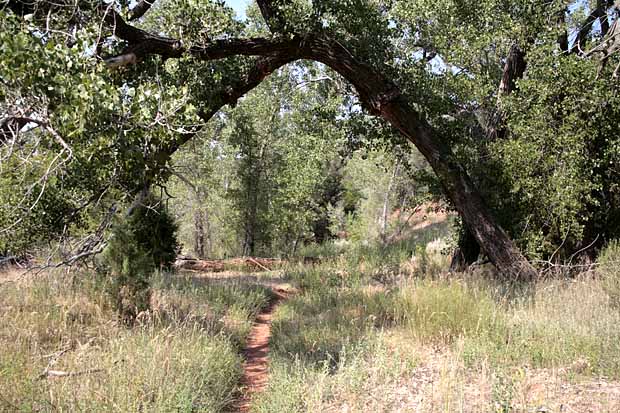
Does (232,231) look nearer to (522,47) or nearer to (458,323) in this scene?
(522,47)

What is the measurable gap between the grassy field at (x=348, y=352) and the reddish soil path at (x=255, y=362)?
5.8 inches

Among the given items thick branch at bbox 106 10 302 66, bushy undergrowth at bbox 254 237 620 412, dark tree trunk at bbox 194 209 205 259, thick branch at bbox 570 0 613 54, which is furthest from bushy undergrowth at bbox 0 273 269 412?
dark tree trunk at bbox 194 209 205 259

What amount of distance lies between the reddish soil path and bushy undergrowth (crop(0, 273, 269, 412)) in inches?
5.8

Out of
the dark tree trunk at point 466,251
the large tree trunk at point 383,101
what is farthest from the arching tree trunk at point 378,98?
the dark tree trunk at point 466,251

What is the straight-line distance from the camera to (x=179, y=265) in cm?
1565

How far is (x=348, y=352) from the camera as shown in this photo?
4801 millimetres

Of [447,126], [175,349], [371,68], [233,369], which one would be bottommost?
[233,369]

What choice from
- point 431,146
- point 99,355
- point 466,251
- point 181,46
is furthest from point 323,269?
point 99,355

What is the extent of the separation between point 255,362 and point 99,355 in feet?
6.66

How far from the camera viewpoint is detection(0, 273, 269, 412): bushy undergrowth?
11.4 feet

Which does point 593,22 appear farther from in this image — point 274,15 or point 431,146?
point 274,15

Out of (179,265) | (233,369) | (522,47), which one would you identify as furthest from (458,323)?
(179,265)

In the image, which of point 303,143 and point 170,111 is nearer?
point 170,111

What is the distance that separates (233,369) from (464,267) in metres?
6.47
